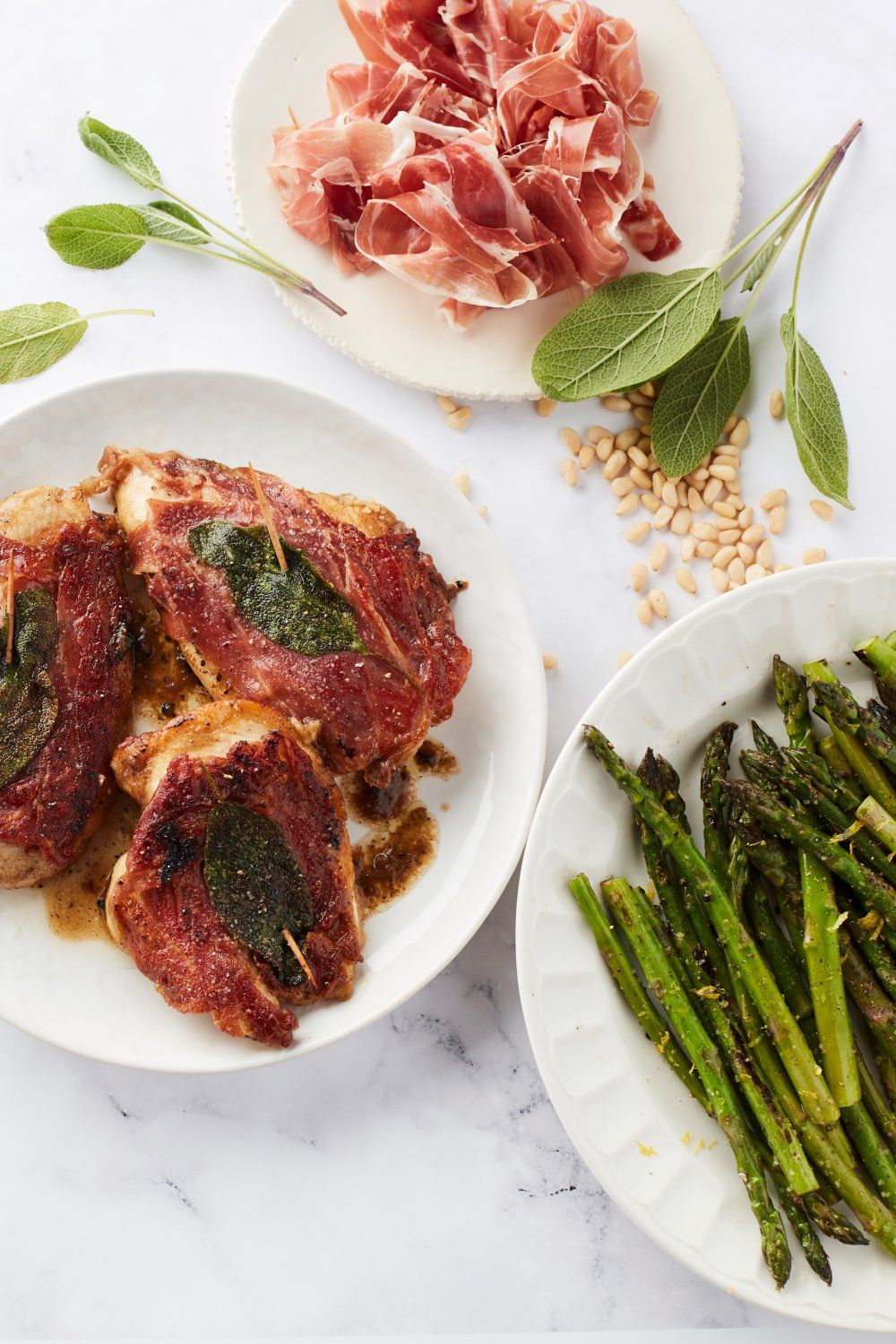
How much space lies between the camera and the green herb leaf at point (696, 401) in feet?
13.7

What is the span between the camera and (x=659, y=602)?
4262 millimetres

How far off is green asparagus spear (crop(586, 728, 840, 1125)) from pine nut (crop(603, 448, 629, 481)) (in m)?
1.15

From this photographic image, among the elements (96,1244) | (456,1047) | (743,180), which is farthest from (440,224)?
(96,1244)

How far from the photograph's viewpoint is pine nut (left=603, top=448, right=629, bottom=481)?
4.27m

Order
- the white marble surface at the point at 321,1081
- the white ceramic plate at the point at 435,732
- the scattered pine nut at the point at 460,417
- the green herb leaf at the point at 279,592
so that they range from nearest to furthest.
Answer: the green herb leaf at the point at 279,592, the white ceramic plate at the point at 435,732, the white marble surface at the point at 321,1081, the scattered pine nut at the point at 460,417

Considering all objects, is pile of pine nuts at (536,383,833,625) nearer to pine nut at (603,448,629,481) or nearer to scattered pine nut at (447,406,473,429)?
pine nut at (603,448,629,481)

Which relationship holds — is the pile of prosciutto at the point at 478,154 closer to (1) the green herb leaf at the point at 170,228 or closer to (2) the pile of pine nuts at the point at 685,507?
(1) the green herb leaf at the point at 170,228

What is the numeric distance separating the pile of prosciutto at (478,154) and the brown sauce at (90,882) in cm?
226

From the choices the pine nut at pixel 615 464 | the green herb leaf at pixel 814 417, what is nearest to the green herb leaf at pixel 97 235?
the pine nut at pixel 615 464

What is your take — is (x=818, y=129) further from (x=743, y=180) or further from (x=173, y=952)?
(x=173, y=952)

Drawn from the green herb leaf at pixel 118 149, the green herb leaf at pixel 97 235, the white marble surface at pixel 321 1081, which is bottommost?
the white marble surface at pixel 321 1081

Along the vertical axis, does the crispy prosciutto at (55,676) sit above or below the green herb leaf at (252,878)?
above

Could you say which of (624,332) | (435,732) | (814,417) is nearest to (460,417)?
(624,332)

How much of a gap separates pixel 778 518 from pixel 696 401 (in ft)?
1.90
